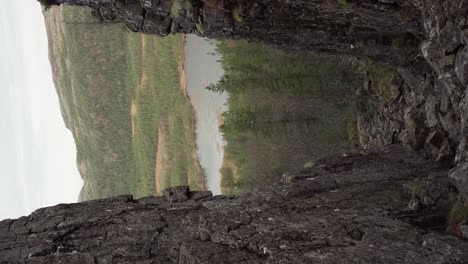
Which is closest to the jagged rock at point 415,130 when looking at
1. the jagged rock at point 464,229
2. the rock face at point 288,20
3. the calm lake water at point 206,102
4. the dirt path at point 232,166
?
the rock face at point 288,20

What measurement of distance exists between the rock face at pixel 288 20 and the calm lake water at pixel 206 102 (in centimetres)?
2281

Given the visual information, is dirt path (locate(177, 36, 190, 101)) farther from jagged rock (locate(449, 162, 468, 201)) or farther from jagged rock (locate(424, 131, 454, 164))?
jagged rock (locate(449, 162, 468, 201))

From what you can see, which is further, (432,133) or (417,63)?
(417,63)

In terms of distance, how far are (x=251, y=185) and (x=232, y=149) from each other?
3.62m

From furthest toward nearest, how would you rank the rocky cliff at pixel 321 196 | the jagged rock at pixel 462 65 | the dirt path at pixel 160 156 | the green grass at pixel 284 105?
the dirt path at pixel 160 156, the green grass at pixel 284 105, the rocky cliff at pixel 321 196, the jagged rock at pixel 462 65

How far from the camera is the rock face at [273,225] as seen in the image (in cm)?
1616

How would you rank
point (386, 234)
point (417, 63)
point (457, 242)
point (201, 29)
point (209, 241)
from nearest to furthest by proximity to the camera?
point (457, 242) < point (386, 234) < point (209, 241) < point (201, 29) < point (417, 63)

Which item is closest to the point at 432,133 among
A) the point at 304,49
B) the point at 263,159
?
the point at 304,49

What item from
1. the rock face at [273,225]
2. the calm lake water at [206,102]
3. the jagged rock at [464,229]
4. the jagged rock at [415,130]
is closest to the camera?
the jagged rock at [464,229]

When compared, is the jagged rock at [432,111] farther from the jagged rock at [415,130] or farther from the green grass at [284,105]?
the green grass at [284,105]

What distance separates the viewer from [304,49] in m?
25.1

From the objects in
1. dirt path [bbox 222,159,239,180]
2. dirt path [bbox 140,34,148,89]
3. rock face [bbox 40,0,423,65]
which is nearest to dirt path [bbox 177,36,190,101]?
dirt path [bbox 140,34,148,89]

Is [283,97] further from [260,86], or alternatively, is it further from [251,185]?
[251,185]

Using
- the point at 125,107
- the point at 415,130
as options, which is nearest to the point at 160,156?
the point at 125,107
